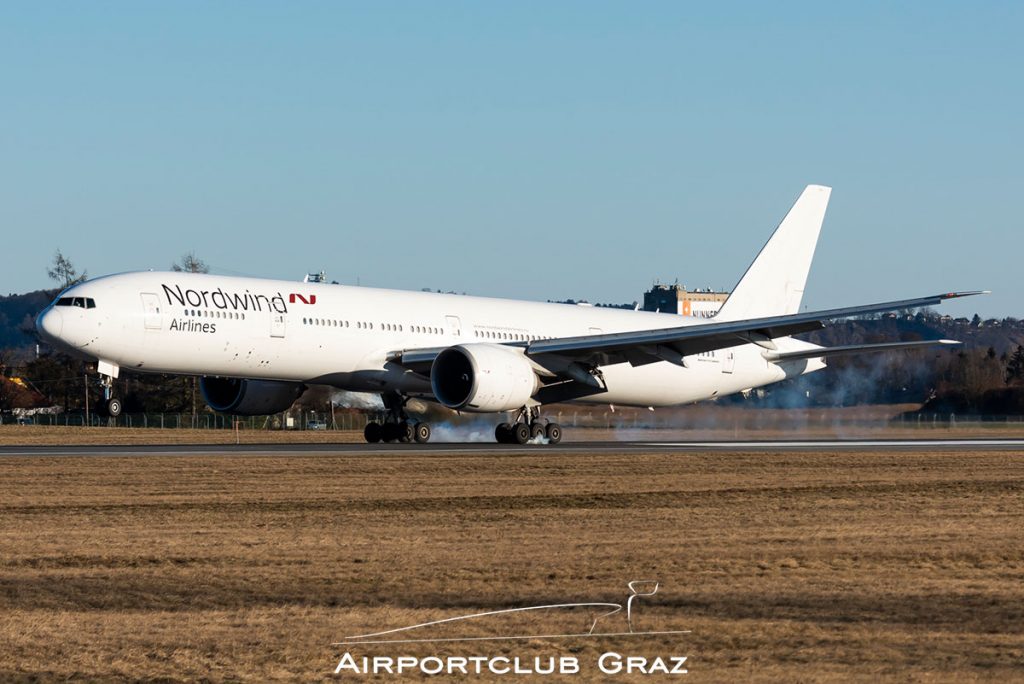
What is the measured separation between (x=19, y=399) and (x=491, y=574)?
84314 millimetres

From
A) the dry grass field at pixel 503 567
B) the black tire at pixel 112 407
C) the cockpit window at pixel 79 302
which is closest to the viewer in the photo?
the dry grass field at pixel 503 567

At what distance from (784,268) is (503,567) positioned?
37.0 m

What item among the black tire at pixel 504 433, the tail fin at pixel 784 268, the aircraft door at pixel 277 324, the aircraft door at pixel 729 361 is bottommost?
the black tire at pixel 504 433

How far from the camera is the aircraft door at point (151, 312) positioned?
3325cm

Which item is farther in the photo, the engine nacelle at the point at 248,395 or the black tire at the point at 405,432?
the black tire at the point at 405,432

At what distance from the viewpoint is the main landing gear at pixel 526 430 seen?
1516 inches

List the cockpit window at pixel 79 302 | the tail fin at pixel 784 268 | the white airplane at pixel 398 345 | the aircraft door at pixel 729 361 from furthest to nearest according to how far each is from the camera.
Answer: the tail fin at pixel 784 268, the aircraft door at pixel 729 361, the white airplane at pixel 398 345, the cockpit window at pixel 79 302

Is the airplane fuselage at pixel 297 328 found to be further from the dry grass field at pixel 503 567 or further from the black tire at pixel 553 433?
the dry grass field at pixel 503 567

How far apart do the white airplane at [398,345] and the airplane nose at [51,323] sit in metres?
0.04

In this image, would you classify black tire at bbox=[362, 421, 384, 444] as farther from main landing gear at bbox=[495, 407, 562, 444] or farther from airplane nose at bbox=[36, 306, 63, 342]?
airplane nose at bbox=[36, 306, 63, 342]

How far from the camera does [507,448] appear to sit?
→ 35781 millimetres

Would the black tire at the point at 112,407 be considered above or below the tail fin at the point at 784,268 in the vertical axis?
below

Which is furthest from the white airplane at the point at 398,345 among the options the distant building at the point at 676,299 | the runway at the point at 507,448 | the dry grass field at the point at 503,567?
the distant building at the point at 676,299

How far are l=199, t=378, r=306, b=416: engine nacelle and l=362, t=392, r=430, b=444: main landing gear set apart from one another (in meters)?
2.41
